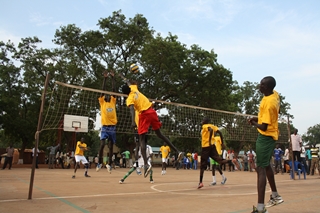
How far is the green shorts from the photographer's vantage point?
455 centimetres

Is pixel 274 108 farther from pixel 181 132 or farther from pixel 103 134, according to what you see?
pixel 181 132

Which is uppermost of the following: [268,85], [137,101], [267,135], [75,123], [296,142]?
[75,123]

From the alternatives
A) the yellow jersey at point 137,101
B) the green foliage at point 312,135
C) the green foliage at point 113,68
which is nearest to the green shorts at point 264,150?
the yellow jersey at point 137,101

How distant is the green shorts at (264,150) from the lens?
14.9ft

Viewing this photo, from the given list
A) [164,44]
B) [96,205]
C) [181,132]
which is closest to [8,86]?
[164,44]

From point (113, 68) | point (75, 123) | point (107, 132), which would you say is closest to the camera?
point (107, 132)

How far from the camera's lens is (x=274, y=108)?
14.9ft

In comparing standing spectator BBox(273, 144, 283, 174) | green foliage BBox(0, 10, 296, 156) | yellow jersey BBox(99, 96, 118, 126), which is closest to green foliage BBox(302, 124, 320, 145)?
green foliage BBox(0, 10, 296, 156)

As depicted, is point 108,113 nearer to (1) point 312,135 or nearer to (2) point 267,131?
(2) point 267,131

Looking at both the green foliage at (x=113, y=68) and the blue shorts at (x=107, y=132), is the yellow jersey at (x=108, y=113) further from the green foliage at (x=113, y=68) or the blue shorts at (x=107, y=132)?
the green foliage at (x=113, y=68)

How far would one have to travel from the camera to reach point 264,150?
4.59 metres

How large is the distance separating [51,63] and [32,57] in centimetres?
214

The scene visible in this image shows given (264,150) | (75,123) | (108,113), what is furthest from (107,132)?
(75,123)

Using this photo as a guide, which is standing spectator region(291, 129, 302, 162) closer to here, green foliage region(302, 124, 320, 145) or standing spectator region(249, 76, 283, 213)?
standing spectator region(249, 76, 283, 213)
